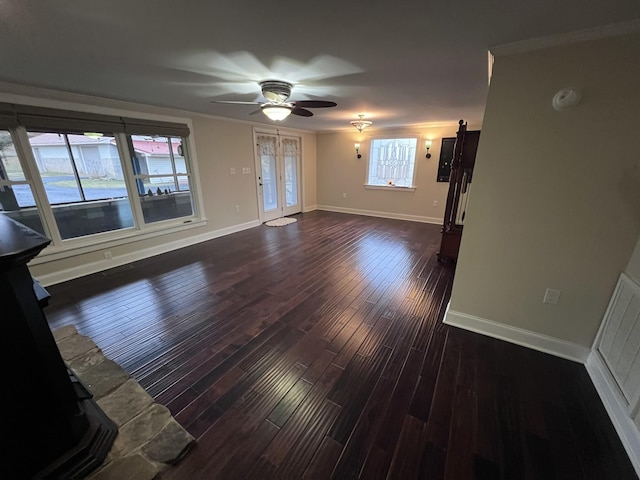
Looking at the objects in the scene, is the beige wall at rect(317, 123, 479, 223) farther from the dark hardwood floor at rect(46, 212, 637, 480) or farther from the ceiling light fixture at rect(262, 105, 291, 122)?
the ceiling light fixture at rect(262, 105, 291, 122)

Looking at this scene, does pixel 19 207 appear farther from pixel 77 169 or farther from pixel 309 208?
pixel 309 208

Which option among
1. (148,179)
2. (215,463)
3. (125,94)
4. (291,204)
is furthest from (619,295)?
(291,204)

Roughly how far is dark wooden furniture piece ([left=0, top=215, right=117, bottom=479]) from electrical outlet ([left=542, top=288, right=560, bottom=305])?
3.07 metres

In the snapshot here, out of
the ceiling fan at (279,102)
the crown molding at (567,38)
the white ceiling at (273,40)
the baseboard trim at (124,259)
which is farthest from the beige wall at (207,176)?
the crown molding at (567,38)

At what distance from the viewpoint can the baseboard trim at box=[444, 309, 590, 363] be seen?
6.47 ft

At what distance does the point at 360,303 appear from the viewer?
274 centimetres

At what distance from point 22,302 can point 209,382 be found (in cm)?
114

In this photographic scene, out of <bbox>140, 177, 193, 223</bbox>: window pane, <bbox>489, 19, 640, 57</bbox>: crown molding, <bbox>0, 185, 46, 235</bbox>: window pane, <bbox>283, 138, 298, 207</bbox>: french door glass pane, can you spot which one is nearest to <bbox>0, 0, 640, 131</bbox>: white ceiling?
<bbox>489, 19, 640, 57</bbox>: crown molding

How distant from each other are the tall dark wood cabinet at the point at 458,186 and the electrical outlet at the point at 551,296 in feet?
4.12

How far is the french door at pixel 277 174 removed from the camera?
574cm

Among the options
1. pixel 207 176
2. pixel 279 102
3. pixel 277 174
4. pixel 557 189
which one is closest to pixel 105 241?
pixel 207 176

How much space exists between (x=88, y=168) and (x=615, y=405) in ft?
19.0

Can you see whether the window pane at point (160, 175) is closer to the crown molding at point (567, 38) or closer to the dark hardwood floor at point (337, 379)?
the dark hardwood floor at point (337, 379)

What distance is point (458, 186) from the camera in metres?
3.32
